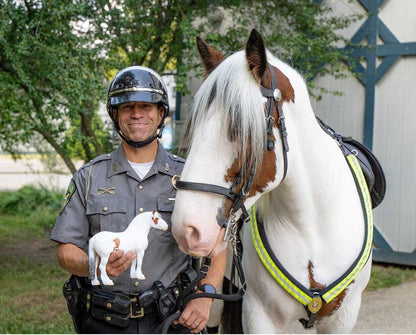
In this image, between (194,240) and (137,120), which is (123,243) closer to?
(194,240)

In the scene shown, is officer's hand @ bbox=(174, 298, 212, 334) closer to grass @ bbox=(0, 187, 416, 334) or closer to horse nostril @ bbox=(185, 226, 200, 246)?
horse nostril @ bbox=(185, 226, 200, 246)

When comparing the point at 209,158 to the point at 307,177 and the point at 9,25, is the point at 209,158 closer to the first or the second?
the point at 307,177

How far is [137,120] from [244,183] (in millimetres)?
651

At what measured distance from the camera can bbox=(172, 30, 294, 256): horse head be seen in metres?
1.88

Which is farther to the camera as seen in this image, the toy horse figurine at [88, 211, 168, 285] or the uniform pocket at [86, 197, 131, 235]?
the uniform pocket at [86, 197, 131, 235]

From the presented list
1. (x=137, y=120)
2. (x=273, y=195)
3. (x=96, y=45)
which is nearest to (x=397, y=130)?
(x=96, y=45)

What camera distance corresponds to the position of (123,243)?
6.44 feet

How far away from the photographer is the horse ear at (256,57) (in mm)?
1984

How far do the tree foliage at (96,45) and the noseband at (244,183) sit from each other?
2.13 m

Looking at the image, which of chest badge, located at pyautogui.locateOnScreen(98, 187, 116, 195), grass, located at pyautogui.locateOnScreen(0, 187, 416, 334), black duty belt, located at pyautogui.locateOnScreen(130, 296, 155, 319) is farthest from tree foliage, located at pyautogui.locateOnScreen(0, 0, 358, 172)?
black duty belt, located at pyautogui.locateOnScreen(130, 296, 155, 319)

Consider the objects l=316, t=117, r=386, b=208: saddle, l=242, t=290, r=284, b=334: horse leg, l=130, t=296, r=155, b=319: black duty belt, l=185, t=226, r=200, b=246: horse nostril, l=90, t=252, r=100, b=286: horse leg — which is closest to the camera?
l=185, t=226, r=200, b=246: horse nostril

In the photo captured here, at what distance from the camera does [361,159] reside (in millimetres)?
2975

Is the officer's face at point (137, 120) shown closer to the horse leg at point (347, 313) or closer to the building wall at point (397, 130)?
the horse leg at point (347, 313)

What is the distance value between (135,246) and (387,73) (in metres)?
7.04
